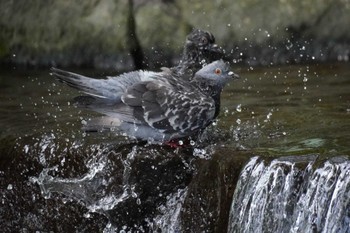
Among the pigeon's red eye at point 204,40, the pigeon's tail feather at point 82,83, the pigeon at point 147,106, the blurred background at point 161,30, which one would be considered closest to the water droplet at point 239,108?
the pigeon's red eye at point 204,40

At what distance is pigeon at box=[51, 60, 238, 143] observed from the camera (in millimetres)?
7031

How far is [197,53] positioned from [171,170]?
76.7 inches

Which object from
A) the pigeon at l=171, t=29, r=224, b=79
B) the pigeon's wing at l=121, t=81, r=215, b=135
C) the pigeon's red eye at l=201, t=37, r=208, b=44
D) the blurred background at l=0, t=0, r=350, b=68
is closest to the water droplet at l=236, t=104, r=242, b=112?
the pigeon at l=171, t=29, r=224, b=79

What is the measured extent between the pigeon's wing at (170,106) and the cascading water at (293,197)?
0.73 metres

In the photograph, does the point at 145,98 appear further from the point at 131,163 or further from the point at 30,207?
the point at 30,207

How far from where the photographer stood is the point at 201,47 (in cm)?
862

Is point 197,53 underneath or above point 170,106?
above

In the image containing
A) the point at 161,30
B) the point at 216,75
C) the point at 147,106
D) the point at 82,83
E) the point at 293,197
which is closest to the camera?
the point at 293,197

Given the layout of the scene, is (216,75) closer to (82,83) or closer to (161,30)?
(82,83)

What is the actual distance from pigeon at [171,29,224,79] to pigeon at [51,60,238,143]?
115 centimetres

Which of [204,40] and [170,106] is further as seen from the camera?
[204,40]

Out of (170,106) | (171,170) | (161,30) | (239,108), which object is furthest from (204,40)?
(161,30)

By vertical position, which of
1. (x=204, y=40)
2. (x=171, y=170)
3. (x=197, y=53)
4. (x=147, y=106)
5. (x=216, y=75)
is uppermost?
(x=204, y=40)

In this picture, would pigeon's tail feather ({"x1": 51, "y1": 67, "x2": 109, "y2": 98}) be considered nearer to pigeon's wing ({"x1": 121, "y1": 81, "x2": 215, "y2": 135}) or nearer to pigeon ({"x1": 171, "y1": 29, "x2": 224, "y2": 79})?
pigeon's wing ({"x1": 121, "y1": 81, "x2": 215, "y2": 135})
